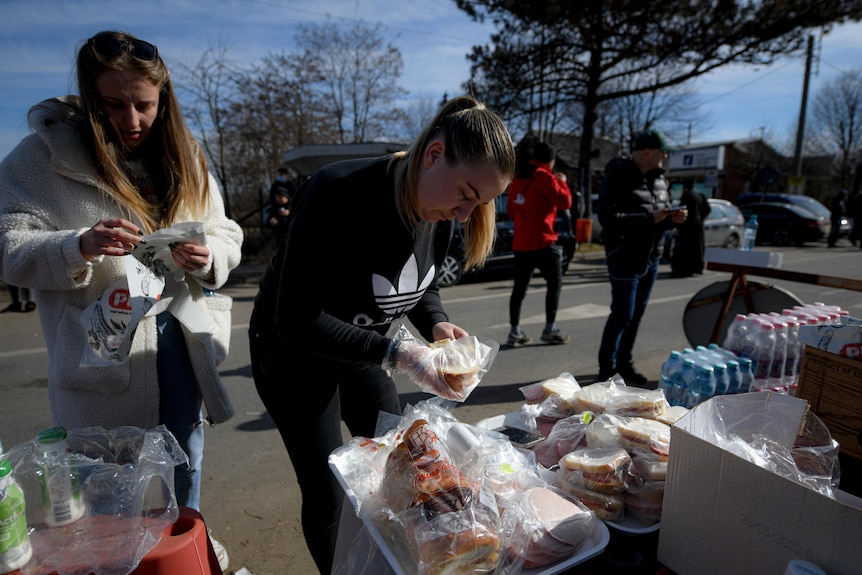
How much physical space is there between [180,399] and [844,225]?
24.2m

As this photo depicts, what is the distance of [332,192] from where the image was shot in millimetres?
1425

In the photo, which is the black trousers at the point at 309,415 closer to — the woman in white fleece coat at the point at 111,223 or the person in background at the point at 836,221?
the woman in white fleece coat at the point at 111,223

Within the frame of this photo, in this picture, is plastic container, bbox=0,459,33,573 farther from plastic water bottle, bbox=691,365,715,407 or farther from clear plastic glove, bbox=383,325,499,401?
plastic water bottle, bbox=691,365,715,407

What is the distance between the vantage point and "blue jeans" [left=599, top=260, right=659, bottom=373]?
3.91m

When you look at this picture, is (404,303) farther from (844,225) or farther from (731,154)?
(731,154)

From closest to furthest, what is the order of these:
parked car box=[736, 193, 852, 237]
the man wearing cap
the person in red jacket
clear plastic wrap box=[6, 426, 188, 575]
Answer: clear plastic wrap box=[6, 426, 188, 575], the man wearing cap, the person in red jacket, parked car box=[736, 193, 852, 237]

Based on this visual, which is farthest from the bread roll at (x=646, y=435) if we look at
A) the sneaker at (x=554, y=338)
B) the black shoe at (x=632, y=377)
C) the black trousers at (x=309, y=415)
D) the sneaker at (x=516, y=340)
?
the sneaker at (x=554, y=338)

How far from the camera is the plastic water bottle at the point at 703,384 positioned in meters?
2.08

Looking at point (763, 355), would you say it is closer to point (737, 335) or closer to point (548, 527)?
point (737, 335)

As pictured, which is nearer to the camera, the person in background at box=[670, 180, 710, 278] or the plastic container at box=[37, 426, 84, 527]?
the plastic container at box=[37, 426, 84, 527]

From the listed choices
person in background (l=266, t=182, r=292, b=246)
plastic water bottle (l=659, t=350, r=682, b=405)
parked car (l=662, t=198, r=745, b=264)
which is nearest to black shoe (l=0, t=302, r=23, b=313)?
person in background (l=266, t=182, r=292, b=246)

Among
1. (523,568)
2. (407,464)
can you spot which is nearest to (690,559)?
(523,568)

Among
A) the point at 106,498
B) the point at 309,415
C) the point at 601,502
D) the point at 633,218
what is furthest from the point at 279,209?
the point at 601,502

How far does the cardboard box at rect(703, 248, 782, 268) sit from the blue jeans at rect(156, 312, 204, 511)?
3035mm
